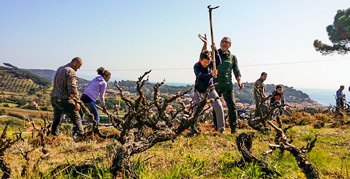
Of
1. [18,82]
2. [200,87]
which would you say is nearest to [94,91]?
[200,87]

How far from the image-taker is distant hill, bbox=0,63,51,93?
98137 mm

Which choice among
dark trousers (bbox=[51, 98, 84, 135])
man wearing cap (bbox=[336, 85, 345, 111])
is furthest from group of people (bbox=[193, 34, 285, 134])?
man wearing cap (bbox=[336, 85, 345, 111])

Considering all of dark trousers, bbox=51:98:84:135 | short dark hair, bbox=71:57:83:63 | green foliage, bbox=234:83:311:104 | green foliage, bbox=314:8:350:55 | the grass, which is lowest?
green foliage, bbox=234:83:311:104

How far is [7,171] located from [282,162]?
9.59 feet

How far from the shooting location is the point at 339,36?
1011 inches

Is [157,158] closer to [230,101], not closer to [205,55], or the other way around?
[205,55]

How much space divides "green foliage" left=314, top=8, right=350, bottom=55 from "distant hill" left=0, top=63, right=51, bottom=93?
96.4m

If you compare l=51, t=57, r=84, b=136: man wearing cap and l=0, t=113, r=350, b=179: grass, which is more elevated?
l=51, t=57, r=84, b=136: man wearing cap

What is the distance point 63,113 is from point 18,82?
118287 millimetres

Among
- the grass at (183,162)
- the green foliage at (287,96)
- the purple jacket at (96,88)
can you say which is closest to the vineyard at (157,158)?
the grass at (183,162)

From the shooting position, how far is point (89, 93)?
21.3ft

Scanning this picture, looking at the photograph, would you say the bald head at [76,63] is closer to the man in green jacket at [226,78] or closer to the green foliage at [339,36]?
the man in green jacket at [226,78]

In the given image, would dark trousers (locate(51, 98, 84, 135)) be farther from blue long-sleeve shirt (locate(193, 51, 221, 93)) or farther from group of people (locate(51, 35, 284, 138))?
blue long-sleeve shirt (locate(193, 51, 221, 93))

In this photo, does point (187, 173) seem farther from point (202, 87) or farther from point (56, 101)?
point (56, 101)
